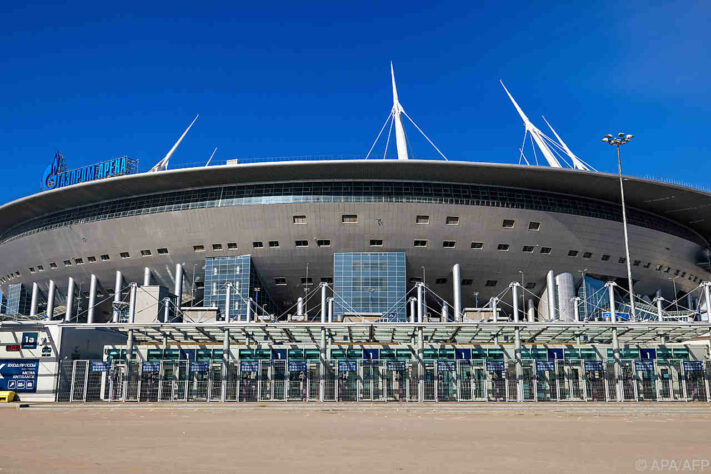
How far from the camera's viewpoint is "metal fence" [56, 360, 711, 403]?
28172 millimetres

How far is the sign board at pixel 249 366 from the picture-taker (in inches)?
1147

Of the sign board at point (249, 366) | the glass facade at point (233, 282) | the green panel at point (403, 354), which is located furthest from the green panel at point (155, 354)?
the glass facade at point (233, 282)

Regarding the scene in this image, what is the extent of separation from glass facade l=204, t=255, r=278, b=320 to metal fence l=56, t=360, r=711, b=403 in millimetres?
24795

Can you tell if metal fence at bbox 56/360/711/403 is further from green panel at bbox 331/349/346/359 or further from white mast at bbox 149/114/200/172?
white mast at bbox 149/114/200/172

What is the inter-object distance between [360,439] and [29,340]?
20370 millimetres

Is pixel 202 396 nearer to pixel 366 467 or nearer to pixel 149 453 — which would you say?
pixel 149 453

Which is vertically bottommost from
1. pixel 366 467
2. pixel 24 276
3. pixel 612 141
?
pixel 366 467

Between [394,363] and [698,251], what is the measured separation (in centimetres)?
4829

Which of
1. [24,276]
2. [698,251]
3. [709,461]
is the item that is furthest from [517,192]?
[24,276]

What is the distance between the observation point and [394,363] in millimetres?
28797

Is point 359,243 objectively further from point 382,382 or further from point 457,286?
point 382,382

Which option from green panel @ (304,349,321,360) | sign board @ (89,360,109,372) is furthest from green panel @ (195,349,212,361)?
sign board @ (89,360,109,372)

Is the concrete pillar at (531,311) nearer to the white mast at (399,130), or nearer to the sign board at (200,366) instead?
the white mast at (399,130)

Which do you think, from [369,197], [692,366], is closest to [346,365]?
[692,366]
